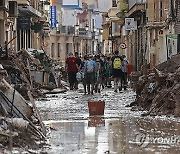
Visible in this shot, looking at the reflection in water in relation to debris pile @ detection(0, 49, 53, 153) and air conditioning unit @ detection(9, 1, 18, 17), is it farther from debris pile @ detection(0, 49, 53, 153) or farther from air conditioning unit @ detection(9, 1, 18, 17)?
air conditioning unit @ detection(9, 1, 18, 17)

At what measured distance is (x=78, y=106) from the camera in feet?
70.7

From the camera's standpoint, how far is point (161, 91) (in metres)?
17.7

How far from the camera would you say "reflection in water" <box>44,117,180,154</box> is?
37.9ft

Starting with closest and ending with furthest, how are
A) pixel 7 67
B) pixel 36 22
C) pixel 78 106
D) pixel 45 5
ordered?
pixel 78 106, pixel 7 67, pixel 36 22, pixel 45 5

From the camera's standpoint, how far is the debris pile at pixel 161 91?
16844 mm

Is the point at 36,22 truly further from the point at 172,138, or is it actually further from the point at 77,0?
the point at 172,138

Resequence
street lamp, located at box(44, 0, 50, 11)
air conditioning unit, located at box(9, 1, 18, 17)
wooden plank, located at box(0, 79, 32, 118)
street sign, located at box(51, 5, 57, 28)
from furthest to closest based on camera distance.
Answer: street sign, located at box(51, 5, 57, 28) → street lamp, located at box(44, 0, 50, 11) → air conditioning unit, located at box(9, 1, 18, 17) → wooden plank, located at box(0, 79, 32, 118)

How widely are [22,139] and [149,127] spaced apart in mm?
3853

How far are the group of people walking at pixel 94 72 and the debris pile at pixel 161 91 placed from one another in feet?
25.5

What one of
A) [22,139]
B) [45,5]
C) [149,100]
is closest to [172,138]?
[22,139]

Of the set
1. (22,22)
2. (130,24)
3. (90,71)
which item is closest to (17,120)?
(90,71)

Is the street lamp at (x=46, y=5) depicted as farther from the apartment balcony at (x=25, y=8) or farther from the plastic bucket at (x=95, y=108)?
the plastic bucket at (x=95, y=108)

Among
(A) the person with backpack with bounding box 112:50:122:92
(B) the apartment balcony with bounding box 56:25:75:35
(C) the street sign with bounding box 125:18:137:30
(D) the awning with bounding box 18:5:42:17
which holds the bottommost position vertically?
(B) the apartment balcony with bounding box 56:25:75:35


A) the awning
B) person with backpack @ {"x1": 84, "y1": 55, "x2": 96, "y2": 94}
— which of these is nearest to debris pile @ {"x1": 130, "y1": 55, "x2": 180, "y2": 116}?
person with backpack @ {"x1": 84, "y1": 55, "x2": 96, "y2": 94}
